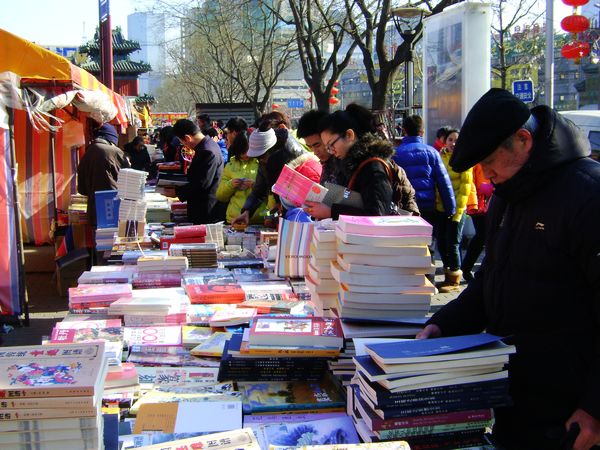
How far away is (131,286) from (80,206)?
549 cm

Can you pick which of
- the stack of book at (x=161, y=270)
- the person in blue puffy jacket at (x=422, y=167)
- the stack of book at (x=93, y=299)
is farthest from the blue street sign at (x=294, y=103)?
the stack of book at (x=93, y=299)

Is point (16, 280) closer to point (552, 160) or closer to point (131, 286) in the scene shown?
point (131, 286)

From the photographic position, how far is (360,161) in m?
3.72

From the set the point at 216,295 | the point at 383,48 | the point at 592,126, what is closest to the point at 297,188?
the point at 216,295

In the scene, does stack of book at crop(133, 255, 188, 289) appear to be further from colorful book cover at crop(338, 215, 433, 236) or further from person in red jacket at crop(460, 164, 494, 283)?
person in red jacket at crop(460, 164, 494, 283)

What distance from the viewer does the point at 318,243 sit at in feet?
9.79

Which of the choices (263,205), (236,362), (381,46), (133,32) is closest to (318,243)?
(236,362)

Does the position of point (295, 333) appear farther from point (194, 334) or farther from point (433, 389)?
point (194, 334)

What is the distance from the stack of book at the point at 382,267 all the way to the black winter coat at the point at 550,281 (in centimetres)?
51

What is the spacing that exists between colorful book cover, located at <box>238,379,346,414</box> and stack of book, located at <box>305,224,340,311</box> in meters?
0.47

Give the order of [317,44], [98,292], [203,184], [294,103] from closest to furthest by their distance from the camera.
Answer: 1. [98,292]
2. [203,184]
3. [317,44]
4. [294,103]

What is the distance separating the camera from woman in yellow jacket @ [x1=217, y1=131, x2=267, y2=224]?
6.81m

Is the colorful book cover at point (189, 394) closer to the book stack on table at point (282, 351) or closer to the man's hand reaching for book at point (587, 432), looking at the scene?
the book stack on table at point (282, 351)

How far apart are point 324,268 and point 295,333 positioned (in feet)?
1.65
